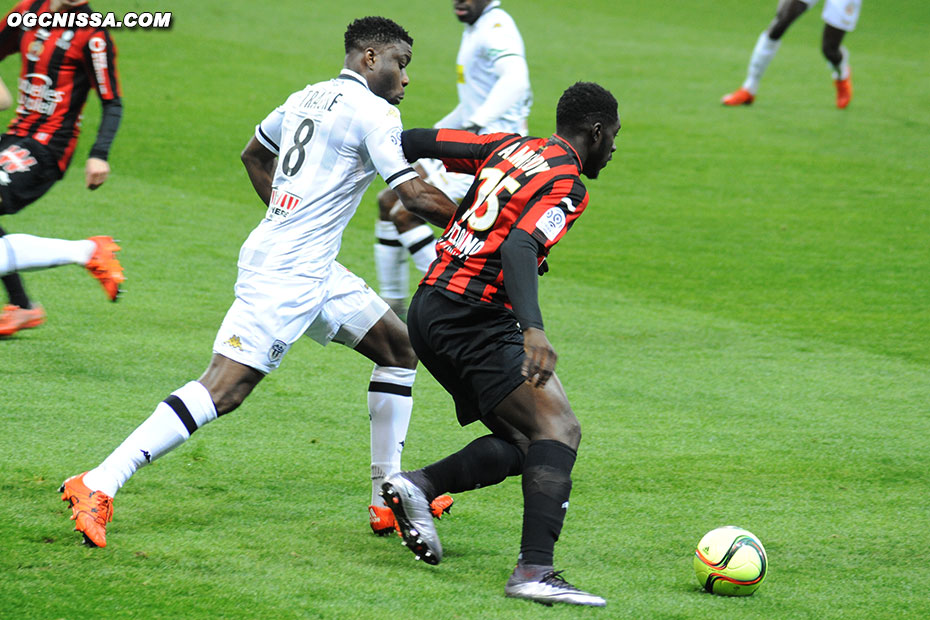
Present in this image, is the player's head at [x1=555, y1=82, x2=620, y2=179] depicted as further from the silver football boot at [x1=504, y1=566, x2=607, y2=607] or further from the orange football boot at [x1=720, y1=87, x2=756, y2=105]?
the orange football boot at [x1=720, y1=87, x2=756, y2=105]

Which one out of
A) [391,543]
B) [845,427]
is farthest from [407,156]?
[845,427]

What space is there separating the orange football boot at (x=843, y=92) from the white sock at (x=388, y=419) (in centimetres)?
1425

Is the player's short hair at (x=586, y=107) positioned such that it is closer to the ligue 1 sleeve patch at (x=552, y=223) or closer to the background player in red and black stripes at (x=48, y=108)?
the ligue 1 sleeve patch at (x=552, y=223)

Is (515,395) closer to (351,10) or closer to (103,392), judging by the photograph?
(103,392)

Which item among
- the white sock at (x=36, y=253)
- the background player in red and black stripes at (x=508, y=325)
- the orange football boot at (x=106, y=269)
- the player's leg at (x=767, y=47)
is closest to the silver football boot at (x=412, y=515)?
the background player in red and black stripes at (x=508, y=325)

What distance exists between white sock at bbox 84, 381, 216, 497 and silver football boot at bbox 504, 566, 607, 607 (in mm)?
1361

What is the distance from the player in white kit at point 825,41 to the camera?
15523 millimetres

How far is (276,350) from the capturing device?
465 cm

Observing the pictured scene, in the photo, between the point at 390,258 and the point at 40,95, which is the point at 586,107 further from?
the point at 390,258

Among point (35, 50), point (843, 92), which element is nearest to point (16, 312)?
point (35, 50)

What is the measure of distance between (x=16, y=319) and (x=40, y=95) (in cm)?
140

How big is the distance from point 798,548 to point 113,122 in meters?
4.59

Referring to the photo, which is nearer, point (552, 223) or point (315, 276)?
point (552, 223)

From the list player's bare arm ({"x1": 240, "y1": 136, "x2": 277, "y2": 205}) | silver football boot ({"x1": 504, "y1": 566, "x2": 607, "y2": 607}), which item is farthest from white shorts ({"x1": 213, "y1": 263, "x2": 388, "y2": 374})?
silver football boot ({"x1": 504, "y1": 566, "x2": 607, "y2": 607})
